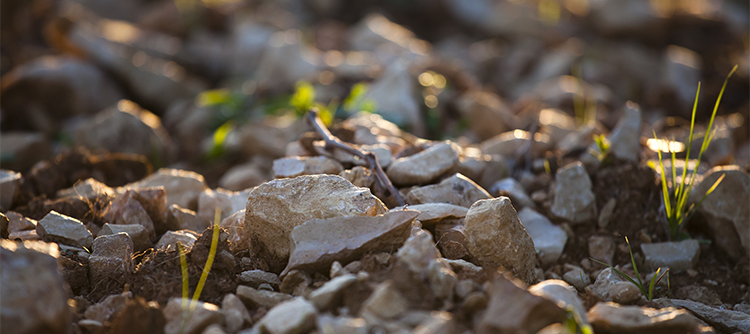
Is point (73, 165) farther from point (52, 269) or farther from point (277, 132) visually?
point (52, 269)

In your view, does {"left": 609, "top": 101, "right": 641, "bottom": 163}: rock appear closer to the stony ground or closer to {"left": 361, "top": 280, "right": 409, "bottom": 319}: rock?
the stony ground

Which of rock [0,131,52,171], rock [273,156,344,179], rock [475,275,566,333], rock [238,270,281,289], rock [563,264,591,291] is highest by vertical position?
rock [475,275,566,333]

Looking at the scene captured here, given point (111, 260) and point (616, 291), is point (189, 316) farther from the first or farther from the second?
point (616, 291)

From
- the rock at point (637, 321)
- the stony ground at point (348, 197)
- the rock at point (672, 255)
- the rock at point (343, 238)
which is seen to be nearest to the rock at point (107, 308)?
the stony ground at point (348, 197)

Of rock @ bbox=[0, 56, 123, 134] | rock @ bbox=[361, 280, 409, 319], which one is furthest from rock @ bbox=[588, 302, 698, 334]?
rock @ bbox=[0, 56, 123, 134]

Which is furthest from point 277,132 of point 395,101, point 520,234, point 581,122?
point 581,122

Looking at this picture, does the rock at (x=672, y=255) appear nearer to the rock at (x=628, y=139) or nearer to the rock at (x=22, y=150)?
the rock at (x=628, y=139)
